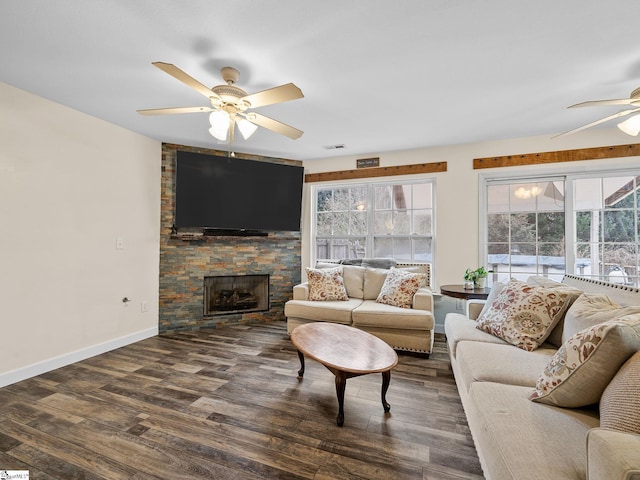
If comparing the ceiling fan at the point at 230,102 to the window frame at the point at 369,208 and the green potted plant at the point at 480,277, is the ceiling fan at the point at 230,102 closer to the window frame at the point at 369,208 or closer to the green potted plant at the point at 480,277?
the window frame at the point at 369,208

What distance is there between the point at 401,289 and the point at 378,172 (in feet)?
5.89

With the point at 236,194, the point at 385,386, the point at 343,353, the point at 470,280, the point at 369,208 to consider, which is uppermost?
the point at 236,194

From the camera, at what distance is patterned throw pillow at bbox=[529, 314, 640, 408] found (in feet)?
3.70

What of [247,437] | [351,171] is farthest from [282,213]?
[247,437]

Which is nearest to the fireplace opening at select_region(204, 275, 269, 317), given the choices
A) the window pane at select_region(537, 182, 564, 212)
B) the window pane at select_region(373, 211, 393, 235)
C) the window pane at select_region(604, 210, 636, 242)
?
the window pane at select_region(373, 211, 393, 235)

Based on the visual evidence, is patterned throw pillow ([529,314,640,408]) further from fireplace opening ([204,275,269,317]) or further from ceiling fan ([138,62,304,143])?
fireplace opening ([204,275,269,317])

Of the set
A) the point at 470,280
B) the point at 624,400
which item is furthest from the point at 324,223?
the point at 624,400

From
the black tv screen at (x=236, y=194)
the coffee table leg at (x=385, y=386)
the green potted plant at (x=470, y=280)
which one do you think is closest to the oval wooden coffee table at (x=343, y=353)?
the coffee table leg at (x=385, y=386)

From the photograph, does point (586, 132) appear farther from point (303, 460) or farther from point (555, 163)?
point (303, 460)

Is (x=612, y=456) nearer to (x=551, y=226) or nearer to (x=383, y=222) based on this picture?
(x=551, y=226)

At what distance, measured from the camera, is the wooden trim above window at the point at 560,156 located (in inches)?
129

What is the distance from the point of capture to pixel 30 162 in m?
2.58

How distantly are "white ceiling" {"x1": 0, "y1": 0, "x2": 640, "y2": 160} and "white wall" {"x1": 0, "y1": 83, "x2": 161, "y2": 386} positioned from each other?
1.16 feet

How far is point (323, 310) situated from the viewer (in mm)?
3350
